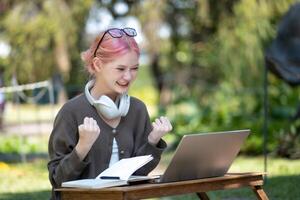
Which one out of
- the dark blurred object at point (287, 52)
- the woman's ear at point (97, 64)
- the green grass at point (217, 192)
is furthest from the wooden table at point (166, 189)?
→ the dark blurred object at point (287, 52)

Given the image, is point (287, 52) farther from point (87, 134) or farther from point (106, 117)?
point (87, 134)

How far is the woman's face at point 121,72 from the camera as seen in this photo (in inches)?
162

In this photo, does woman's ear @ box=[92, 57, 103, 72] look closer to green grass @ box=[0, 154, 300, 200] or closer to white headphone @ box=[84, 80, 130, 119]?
white headphone @ box=[84, 80, 130, 119]

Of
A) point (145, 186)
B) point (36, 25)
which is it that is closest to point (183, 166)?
point (145, 186)

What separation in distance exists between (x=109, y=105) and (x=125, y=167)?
0.40 metres

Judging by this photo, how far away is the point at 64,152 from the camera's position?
410 cm

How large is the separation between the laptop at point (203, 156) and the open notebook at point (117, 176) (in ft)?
0.34

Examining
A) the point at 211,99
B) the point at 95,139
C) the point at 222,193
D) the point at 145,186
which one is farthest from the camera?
the point at 211,99

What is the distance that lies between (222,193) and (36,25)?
307 inches

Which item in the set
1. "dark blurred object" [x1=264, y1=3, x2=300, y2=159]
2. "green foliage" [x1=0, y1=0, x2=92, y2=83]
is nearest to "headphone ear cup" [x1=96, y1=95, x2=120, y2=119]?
"dark blurred object" [x1=264, y1=3, x2=300, y2=159]

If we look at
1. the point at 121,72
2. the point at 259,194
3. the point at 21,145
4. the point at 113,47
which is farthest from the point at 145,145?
the point at 21,145

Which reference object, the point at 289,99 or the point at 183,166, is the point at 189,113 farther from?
the point at 183,166

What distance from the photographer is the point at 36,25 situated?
14766 millimetres

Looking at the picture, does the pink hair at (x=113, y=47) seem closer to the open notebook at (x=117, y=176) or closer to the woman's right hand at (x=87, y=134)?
the woman's right hand at (x=87, y=134)
